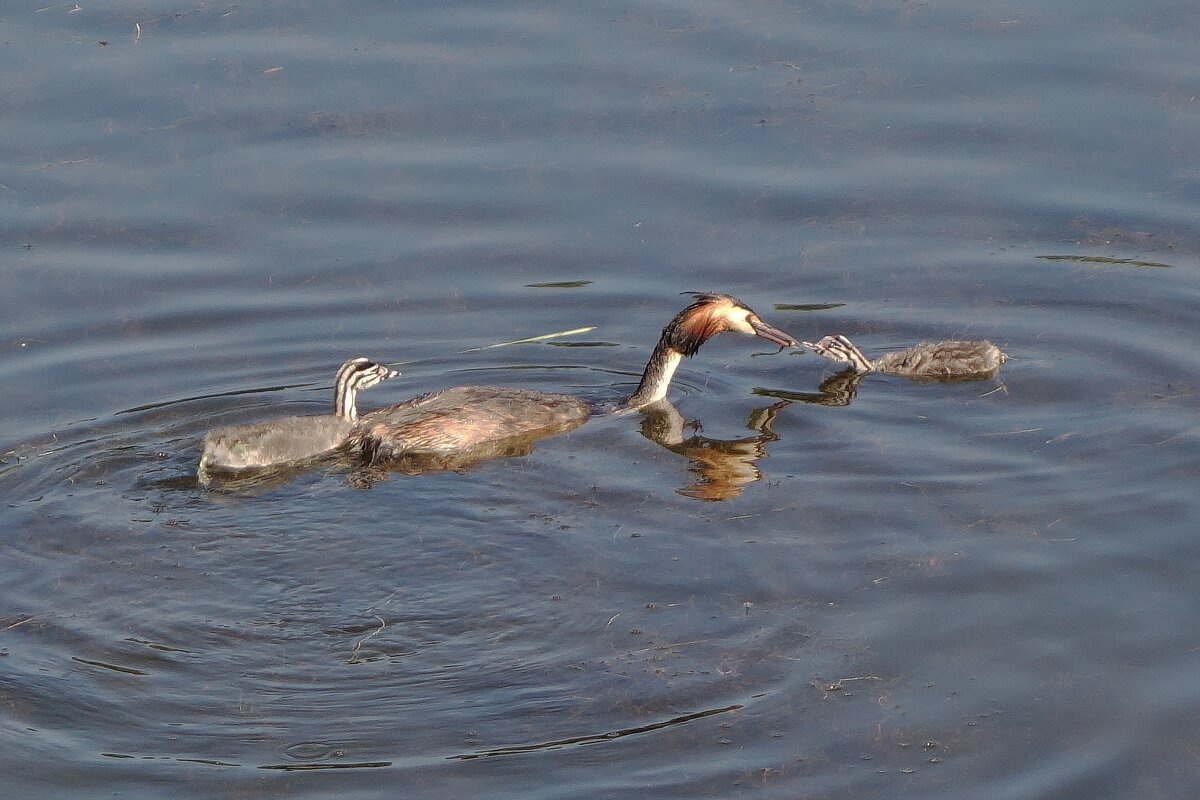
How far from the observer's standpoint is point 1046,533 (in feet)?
32.4

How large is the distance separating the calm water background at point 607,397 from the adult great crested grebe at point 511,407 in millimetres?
285

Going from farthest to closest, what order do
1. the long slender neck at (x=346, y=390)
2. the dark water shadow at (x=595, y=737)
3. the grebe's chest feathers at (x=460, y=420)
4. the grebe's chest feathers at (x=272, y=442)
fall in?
the long slender neck at (x=346, y=390) → the grebe's chest feathers at (x=460, y=420) → the grebe's chest feathers at (x=272, y=442) → the dark water shadow at (x=595, y=737)

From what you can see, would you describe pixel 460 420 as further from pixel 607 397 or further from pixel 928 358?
pixel 928 358

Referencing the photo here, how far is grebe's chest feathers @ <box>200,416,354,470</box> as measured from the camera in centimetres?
1086

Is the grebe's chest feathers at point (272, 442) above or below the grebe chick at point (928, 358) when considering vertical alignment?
below

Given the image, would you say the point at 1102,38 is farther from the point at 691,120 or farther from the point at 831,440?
the point at 831,440

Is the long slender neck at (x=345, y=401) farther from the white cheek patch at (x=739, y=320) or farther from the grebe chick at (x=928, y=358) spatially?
the grebe chick at (x=928, y=358)

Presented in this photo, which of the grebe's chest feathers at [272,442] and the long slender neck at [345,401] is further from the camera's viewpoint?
the long slender neck at [345,401]

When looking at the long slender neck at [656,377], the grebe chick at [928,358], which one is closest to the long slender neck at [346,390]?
the long slender neck at [656,377]

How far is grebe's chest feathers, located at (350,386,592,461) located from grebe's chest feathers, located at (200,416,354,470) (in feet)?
0.65

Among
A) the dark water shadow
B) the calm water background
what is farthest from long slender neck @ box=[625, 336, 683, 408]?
the dark water shadow

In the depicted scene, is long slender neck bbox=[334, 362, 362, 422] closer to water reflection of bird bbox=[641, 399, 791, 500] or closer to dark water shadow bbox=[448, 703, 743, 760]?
water reflection of bird bbox=[641, 399, 791, 500]

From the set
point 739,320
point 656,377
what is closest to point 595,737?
point 656,377

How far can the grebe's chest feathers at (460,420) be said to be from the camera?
11383 millimetres
